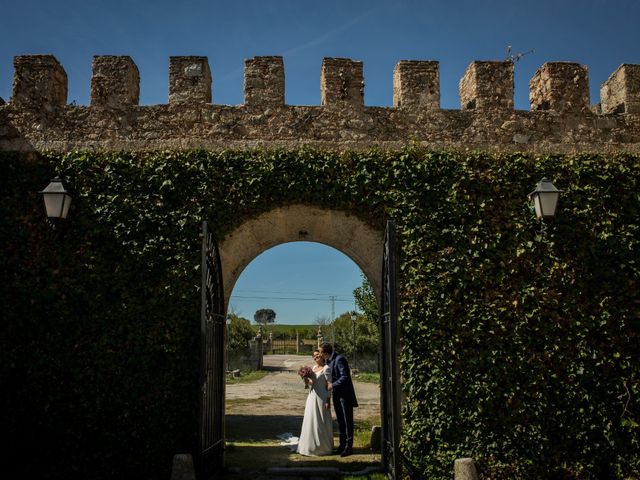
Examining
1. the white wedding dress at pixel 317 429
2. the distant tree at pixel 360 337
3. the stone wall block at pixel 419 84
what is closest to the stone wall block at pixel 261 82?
the stone wall block at pixel 419 84

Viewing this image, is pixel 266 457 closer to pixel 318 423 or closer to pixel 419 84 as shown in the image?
pixel 318 423

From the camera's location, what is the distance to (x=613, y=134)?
6.71 meters

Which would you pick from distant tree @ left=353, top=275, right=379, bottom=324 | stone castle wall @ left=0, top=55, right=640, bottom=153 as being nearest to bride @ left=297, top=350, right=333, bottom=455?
stone castle wall @ left=0, top=55, right=640, bottom=153

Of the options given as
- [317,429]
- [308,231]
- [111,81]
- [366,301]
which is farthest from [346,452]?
[366,301]

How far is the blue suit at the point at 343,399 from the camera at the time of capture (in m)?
7.25

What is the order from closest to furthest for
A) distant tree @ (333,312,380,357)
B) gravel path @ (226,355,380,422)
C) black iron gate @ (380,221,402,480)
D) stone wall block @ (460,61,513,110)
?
black iron gate @ (380,221,402,480), stone wall block @ (460,61,513,110), gravel path @ (226,355,380,422), distant tree @ (333,312,380,357)

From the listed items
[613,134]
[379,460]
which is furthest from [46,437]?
[613,134]

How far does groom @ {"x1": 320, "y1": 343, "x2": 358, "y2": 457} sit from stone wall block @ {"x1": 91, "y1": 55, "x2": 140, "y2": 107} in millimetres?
4360

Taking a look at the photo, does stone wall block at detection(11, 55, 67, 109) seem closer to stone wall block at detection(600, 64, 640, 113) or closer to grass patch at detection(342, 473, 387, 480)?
grass patch at detection(342, 473, 387, 480)

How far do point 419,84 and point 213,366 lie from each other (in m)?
4.12

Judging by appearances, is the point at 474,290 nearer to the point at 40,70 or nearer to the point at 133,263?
the point at 133,263

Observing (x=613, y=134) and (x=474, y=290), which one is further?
(x=613, y=134)

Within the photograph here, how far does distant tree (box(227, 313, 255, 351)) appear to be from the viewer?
2995cm

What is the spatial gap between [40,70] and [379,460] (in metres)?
6.30
